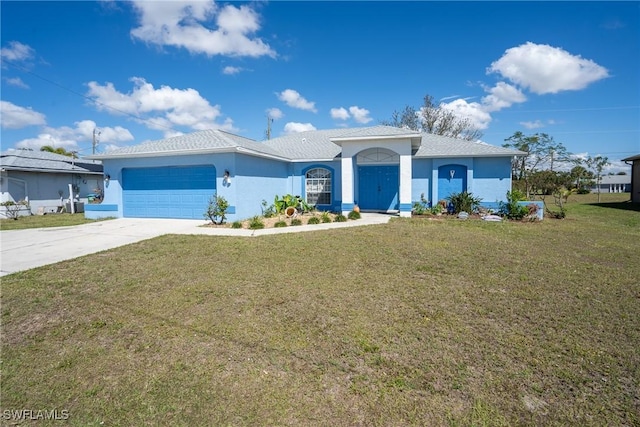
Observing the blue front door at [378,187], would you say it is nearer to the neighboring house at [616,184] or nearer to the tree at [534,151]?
the tree at [534,151]

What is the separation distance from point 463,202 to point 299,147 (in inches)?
380

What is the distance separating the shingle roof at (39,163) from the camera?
54.7 ft

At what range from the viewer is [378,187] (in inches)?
655

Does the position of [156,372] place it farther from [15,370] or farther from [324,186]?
[324,186]

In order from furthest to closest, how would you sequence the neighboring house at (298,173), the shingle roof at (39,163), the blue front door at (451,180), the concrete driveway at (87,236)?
the shingle roof at (39,163), the blue front door at (451,180), the neighboring house at (298,173), the concrete driveway at (87,236)

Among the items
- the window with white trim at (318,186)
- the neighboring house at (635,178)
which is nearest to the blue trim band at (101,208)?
the window with white trim at (318,186)

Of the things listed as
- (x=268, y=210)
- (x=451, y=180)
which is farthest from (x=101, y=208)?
(x=451, y=180)

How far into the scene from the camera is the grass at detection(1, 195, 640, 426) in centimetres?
257

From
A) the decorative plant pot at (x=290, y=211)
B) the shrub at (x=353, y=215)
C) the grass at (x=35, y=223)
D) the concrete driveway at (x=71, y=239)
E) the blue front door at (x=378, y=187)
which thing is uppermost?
the blue front door at (x=378, y=187)

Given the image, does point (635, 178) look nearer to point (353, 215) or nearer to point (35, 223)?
point (353, 215)

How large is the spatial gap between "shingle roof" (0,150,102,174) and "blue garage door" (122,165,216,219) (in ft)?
21.9

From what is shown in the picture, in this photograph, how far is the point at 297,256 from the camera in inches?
285

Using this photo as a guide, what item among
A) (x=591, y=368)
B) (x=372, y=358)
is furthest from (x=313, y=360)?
(x=591, y=368)

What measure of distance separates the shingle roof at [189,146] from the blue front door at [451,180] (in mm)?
8381
